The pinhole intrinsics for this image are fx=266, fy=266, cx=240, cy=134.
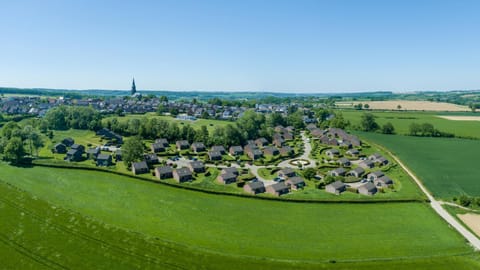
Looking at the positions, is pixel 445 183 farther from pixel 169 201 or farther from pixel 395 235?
pixel 169 201

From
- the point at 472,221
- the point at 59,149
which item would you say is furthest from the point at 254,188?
the point at 59,149

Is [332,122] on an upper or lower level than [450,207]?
upper

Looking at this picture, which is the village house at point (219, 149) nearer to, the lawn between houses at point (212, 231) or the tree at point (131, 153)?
the tree at point (131, 153)

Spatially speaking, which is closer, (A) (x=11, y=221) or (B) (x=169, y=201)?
(A) (x=11, y=221)

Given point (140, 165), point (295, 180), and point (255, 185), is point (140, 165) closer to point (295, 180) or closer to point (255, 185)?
point (255, 185)

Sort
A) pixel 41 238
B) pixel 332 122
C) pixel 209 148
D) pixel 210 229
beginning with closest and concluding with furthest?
1. pixel 41 238
2. pixel 210 229
3. pixel 209 148
4. pixel 332 122

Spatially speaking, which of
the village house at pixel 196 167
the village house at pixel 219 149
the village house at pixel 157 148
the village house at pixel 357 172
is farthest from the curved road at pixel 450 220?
the village house at pixel 157 148

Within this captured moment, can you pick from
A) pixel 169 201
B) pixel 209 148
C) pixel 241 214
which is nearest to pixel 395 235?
pixel 241 214
